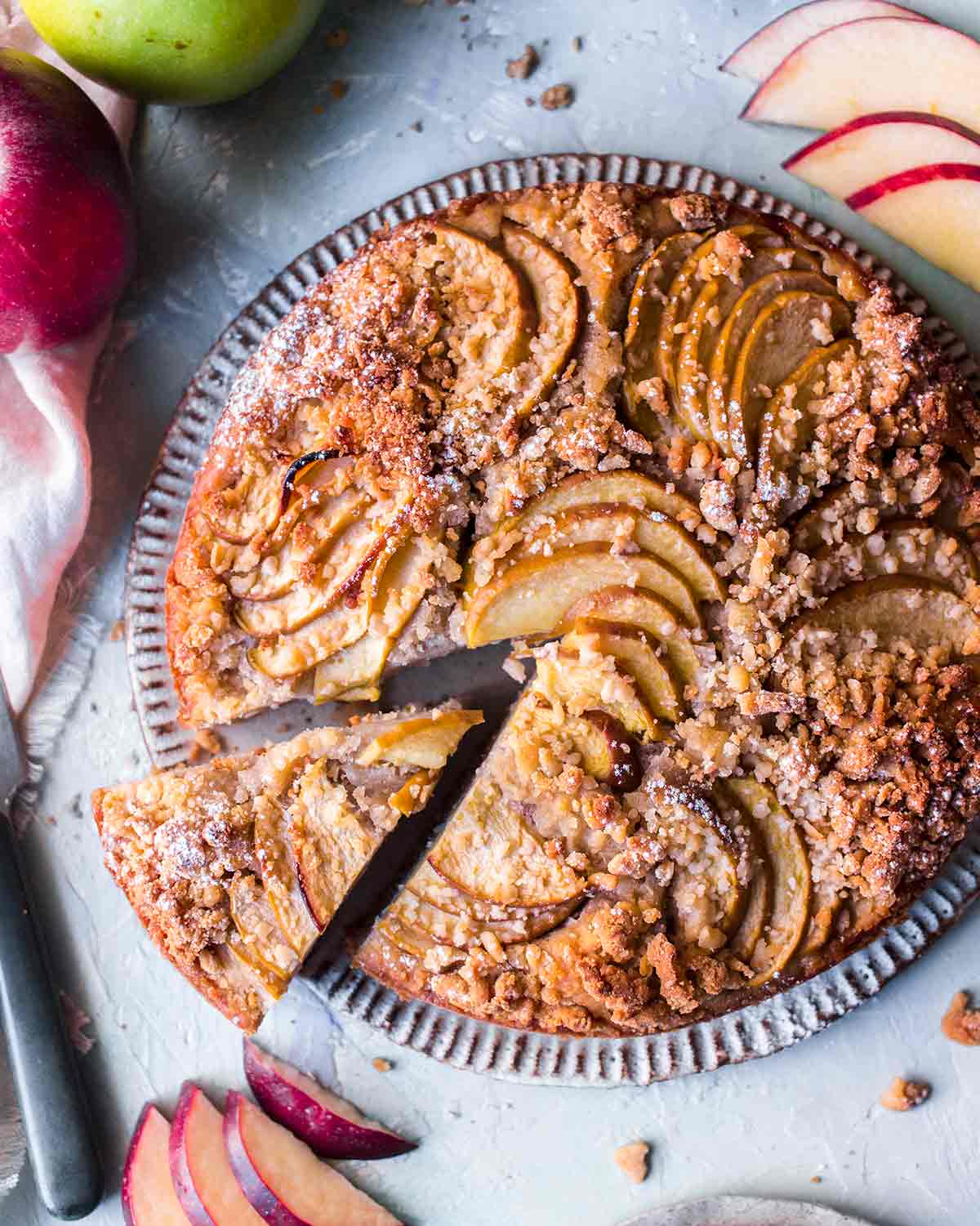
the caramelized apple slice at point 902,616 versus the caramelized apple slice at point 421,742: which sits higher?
the caramelized apple slice at point 902,616

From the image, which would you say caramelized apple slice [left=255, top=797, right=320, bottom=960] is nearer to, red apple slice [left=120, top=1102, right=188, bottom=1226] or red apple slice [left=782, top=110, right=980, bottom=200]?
red apple slice [left=120, top=1102, right=188, bottom=1226]

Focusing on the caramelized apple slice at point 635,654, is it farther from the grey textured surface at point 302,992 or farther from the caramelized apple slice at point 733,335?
the grey textured surface at point 302,992

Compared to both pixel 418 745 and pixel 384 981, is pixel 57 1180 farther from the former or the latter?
pixel 418 745

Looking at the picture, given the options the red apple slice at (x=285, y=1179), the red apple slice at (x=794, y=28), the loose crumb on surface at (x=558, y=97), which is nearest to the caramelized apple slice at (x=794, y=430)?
the red apple slice at (x=794, y=28)

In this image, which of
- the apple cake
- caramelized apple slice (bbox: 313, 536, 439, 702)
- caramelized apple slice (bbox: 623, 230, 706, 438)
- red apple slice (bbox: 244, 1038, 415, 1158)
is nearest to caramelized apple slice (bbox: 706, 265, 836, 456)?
the apple cake

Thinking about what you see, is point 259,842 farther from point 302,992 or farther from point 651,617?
point 651,617

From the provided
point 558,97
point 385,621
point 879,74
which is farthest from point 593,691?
point 879,74

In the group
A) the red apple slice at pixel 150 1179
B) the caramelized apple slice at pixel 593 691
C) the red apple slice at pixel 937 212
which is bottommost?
the red apple slice at pixel 150 1179
